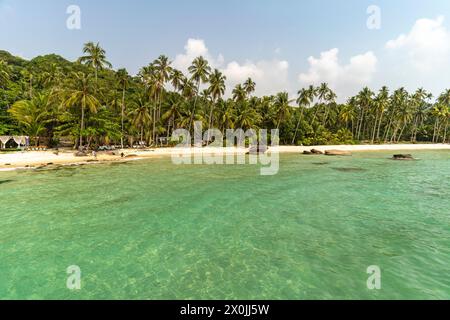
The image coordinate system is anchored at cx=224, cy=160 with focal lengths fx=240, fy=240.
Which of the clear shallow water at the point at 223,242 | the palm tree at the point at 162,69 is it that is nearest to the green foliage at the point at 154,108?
the palm tree at the point at 162,69

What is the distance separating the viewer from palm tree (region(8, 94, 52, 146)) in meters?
42.0

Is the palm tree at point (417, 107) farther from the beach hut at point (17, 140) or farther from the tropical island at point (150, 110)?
the beach hut at point (17, 140)

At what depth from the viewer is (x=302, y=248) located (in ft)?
31.0

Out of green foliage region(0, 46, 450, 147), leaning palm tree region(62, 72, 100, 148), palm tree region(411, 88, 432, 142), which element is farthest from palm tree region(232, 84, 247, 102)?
palm tree region(411, 88, 432, 142)

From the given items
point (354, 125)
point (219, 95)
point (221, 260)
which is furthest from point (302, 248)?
point (354, 125)

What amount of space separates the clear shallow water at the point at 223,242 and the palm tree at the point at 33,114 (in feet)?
99.3

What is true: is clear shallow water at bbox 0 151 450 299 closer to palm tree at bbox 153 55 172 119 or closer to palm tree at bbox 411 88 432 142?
palm tree at bbox 153 55 172 119

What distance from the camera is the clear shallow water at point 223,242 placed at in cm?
709

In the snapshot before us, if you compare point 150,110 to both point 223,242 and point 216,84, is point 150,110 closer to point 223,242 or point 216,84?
point 216,84

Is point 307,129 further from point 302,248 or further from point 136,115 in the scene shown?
point 302,248

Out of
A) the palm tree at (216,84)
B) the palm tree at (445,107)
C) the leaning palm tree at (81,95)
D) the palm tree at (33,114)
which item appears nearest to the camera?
the leaning palm tree at (81,95)

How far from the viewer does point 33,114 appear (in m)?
43.4

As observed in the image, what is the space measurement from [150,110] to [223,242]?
5622 centimetres
